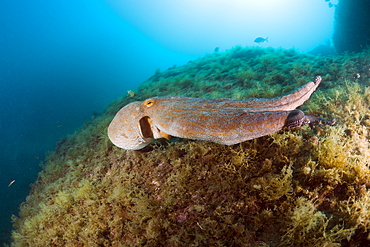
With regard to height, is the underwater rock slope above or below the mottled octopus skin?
below

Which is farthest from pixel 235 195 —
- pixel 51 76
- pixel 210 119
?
pixel 51 76

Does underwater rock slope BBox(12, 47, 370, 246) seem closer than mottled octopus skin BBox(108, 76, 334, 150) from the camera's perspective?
Yes

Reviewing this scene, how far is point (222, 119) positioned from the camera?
279 centimetres

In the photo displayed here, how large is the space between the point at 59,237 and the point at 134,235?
78.3 inches

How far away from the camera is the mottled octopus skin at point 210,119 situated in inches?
102

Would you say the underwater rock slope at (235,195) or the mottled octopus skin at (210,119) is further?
the mottled octopus skin at (210,119)

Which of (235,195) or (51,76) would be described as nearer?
(235,195)

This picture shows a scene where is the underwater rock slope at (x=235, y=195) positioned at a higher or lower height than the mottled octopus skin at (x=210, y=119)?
lower

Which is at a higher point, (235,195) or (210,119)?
(210,119)

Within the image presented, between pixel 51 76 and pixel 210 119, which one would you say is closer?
pixel 210 119

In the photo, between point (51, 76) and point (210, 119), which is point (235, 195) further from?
point (51, 76)

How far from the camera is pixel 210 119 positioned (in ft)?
9.40

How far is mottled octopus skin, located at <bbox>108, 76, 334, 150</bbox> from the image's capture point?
102 inches

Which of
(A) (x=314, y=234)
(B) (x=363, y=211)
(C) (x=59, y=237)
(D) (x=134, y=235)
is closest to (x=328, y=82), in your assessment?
(B) (x=363, y=211)
